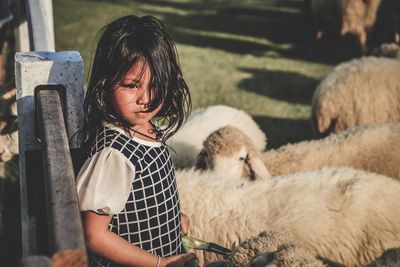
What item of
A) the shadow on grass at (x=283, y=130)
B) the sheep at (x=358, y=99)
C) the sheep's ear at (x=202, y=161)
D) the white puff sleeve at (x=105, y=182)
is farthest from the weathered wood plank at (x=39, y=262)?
the shadow on grass at (x=283, y=130)

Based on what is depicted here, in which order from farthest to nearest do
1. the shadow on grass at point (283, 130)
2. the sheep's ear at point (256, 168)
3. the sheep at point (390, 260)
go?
1. the shadow on grass at point (283, 130)
2. the sheep's ear at point (256, 168)
3. the sheep at point (390, 260)

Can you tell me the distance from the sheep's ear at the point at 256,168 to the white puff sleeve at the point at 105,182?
2.08 metres

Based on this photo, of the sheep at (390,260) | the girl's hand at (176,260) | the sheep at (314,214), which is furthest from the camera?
the sheep at (314,214)

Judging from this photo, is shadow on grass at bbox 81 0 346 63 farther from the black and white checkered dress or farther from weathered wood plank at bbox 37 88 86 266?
weathered wood plank at bbox 37 88 86 266

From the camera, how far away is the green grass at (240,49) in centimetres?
742

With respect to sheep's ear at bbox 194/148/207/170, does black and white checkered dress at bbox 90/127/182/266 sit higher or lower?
higher

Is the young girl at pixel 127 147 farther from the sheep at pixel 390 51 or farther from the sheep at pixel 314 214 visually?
the sheep at pixel 390 51

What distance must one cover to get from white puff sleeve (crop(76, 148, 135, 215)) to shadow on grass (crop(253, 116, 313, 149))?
4288 mm

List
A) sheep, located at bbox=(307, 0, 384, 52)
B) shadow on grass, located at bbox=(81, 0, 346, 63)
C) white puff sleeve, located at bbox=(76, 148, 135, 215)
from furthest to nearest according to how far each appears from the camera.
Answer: shadow on grass, located at bbox=(81, 0, 346, 63) → sheep, located at bbox=(307, 0, 384, 52) → white puff sleeve, located at bbox=(76, 148, 135, 215)

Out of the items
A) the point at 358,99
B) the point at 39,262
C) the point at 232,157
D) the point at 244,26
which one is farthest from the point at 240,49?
the point at 39,262

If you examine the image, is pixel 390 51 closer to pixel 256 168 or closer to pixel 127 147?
pixel 256 168

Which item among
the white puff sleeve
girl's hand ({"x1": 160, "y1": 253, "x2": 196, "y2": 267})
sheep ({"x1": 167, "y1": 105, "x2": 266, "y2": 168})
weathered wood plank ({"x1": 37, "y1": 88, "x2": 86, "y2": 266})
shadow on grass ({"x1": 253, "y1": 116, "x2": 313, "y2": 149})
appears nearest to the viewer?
weathered wood plank ({"x1": 37, "y1": 88, "x2": 86, "y2": 266})

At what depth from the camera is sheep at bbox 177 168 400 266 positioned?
302cm

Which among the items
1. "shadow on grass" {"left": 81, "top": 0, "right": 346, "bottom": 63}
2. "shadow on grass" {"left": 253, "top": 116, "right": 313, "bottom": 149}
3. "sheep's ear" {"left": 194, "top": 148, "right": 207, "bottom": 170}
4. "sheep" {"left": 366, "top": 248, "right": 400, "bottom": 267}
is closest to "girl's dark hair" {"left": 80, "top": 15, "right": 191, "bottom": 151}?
"sheep" {"left": 366, "top": 248, "right": 400, "bottom": 267}
